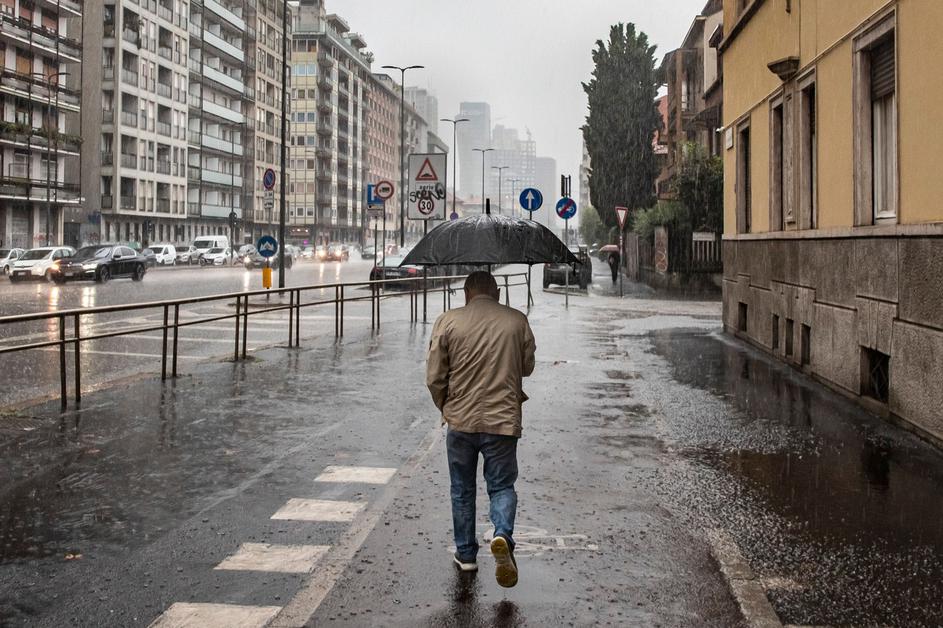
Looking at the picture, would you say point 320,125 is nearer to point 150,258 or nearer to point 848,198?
point 150,258

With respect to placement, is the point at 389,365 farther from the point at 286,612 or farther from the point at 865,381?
the point at 286,612

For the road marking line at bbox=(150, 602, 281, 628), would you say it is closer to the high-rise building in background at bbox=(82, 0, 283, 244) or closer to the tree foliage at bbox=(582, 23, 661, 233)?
the tree foliage at bbox=(582, 23, 661, 233)

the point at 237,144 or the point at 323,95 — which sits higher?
the point at 323,95

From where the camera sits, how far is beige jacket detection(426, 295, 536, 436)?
468 cm

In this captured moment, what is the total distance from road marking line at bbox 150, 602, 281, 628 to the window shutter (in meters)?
8.71

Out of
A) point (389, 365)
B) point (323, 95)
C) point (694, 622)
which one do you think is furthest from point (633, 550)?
point (323, 95)

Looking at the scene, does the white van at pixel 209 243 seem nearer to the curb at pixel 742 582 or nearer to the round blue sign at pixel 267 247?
the round blue sign at pixel 267 247

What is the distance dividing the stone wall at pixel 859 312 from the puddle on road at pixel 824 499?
1.17 ft

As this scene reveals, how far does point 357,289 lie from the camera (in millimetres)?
35250

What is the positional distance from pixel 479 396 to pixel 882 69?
7.77m

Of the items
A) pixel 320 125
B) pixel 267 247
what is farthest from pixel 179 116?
pixel 267 247

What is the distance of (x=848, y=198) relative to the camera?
36.6 feet

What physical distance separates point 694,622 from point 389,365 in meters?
9.79

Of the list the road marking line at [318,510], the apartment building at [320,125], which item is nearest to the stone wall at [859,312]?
the road marking line at [318,510]
